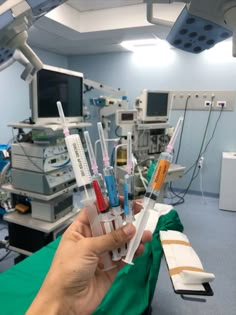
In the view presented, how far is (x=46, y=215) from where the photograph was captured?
7.07 feet

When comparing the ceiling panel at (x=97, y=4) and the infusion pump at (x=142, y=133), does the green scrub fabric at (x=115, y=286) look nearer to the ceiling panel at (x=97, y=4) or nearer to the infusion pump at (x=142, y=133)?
the infusion pump at (x=142, y=133)

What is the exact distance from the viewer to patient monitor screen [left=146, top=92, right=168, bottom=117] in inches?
115

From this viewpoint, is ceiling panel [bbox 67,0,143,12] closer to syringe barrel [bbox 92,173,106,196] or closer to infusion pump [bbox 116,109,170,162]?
infusion pump [bbox 116,109,170,162]

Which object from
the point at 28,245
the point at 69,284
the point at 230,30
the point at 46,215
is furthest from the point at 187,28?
the point at 28,245

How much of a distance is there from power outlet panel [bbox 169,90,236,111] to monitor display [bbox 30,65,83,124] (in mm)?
1919

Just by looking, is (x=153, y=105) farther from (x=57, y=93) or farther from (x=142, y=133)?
(x=57, y=93)

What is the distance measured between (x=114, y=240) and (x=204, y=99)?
378 cm

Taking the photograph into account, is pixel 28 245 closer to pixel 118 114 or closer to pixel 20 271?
pixel 20 271

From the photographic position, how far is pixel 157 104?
3.00 metres

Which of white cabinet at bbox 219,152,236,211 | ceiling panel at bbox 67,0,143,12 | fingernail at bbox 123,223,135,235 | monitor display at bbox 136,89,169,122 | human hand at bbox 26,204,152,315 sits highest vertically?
ceiling panel at bbox 67,0,143,12

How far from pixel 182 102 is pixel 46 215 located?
113 inches

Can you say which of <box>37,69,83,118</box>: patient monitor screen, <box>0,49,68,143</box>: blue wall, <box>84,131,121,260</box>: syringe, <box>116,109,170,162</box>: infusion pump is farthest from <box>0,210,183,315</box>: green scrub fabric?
<box>0,49,68,143</box>: blue wall

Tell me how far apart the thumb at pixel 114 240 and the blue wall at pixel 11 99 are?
11.3ft

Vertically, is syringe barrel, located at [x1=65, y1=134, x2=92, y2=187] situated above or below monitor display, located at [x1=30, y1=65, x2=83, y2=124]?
below
